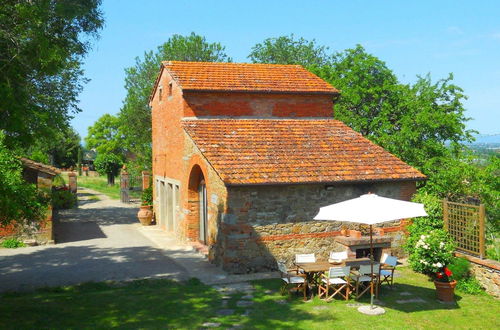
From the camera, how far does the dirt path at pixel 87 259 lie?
43.0 feet

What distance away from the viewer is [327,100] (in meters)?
19.0

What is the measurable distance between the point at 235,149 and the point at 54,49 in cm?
602

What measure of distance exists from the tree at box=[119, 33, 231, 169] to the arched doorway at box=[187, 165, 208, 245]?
66.5 ft

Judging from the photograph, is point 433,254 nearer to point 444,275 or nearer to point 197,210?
point 444,275

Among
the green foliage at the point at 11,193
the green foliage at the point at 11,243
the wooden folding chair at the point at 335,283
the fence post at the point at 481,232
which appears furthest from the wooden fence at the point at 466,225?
the green foliage at the point at 11,243

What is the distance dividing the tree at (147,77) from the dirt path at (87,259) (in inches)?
558

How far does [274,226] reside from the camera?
13422mm

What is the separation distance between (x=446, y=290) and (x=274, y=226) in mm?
4851

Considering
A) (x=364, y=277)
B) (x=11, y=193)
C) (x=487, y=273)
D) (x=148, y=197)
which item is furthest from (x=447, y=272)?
(x=148, y=197)

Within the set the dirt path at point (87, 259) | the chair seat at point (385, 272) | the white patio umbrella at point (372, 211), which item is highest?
the white patio umbrella at point (372, 211)

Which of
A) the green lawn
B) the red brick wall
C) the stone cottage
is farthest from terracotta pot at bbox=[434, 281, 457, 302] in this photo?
the green lawn

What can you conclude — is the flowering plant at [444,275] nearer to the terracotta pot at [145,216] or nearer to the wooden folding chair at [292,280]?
the wooden folding chair at [292,280]

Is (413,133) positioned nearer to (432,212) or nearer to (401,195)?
(401,195)

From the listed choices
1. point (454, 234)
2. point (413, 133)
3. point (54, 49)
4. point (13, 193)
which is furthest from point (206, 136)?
point (413, 133)
